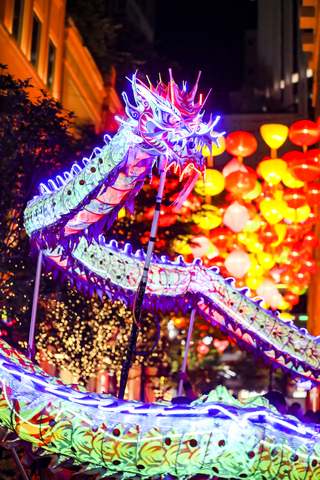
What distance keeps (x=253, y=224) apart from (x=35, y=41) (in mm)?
8188

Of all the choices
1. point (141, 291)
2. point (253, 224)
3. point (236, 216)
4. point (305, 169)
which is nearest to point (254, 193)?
point (236, 216)

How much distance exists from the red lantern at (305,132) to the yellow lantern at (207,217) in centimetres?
282

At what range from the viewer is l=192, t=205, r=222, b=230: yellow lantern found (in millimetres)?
13289

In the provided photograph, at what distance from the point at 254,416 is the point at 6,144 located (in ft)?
22.8

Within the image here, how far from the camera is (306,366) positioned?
20.4 ft

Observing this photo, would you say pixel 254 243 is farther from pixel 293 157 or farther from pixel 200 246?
pixel 293 157

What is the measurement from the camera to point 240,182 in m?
11.4

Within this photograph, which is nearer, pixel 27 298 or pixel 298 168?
pixel 27 298

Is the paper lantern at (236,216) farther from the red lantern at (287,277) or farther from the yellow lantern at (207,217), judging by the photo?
the red lantern at (287,277)

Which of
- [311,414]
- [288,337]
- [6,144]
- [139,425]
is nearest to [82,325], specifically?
[6,144]

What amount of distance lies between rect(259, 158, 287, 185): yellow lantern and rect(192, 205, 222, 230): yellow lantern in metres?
2.05

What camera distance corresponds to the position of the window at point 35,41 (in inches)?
669

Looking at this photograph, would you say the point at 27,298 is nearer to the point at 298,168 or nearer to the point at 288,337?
→ the point at 288,337

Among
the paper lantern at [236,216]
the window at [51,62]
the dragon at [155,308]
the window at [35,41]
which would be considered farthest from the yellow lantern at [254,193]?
the window at [51,62]
